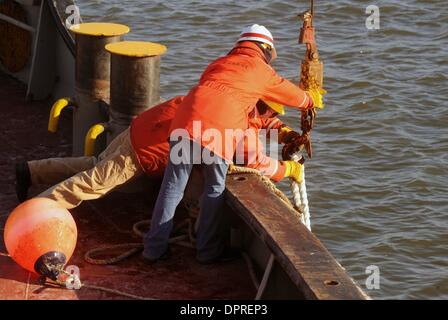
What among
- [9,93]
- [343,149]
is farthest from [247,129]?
[343,149]

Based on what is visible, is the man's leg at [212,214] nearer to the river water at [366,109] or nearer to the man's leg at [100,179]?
the man's leg at [100,179]

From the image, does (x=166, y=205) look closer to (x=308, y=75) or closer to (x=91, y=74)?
(x=308, y=75)

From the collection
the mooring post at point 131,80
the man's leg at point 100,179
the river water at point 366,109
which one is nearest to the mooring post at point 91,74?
the mooring post at point 131,80

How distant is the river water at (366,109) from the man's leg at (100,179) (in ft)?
12.5

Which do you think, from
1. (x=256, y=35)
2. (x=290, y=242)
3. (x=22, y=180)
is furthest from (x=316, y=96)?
(x=22, y=180)

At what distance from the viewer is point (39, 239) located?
20.1 feet

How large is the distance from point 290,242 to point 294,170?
1.23 m

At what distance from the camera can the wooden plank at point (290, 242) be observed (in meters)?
5.44

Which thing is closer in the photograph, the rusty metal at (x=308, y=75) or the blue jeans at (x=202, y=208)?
Result: the blue jeans at (x=202, y=208)

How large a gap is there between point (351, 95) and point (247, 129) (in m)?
7.79

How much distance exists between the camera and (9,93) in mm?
9766

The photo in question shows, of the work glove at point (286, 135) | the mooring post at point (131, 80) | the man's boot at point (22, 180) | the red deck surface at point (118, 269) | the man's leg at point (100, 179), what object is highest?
the mooring post at point (131, 80)

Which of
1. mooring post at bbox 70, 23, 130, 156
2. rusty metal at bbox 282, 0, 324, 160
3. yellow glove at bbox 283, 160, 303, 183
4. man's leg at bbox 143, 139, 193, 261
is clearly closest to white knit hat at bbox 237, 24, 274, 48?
rusty metal at bbox 282, 0, 324, 160
